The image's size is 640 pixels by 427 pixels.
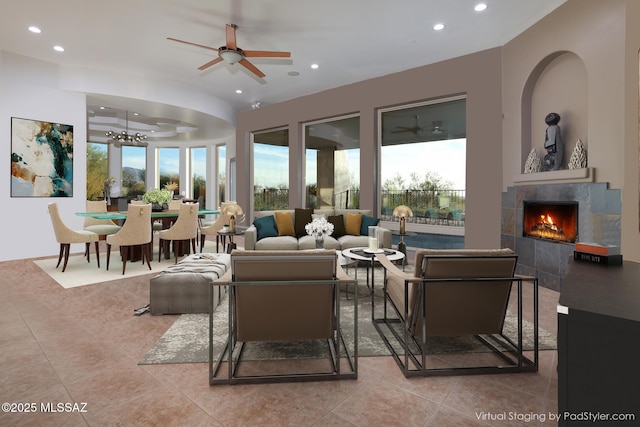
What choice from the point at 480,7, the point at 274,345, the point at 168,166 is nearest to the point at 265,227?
the point at 274,345

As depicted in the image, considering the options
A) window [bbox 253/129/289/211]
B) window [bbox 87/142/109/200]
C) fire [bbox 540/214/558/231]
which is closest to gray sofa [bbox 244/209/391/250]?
fire [bbox 540/214/558/231]

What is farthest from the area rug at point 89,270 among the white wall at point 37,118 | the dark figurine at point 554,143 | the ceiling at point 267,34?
the dark figurine at point 554,143

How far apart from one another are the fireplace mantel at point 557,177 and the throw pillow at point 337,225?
8.84 ft

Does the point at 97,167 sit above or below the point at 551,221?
above

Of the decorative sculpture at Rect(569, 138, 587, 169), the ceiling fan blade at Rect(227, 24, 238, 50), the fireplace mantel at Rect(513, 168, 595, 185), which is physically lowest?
the fireplace mantel at Rect(513, 168, 595, 185)

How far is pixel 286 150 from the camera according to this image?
8.41 m

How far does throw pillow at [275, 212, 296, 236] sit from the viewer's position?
5.73 metres

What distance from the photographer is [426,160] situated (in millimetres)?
6383

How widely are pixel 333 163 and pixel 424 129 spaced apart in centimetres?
221

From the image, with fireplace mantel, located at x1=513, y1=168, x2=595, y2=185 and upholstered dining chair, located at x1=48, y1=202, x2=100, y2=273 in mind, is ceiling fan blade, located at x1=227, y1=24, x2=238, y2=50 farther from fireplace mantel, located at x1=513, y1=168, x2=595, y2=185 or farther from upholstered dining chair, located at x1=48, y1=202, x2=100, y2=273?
fireplace mantel, located at x1=513, y1=168, x2=595, y2=185

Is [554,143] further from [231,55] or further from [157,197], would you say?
[157,197]

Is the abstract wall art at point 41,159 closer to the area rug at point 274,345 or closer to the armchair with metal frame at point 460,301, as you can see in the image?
the area rug at point 274,345

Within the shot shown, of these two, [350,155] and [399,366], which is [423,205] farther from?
[399,366]

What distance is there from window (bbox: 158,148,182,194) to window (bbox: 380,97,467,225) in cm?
879
